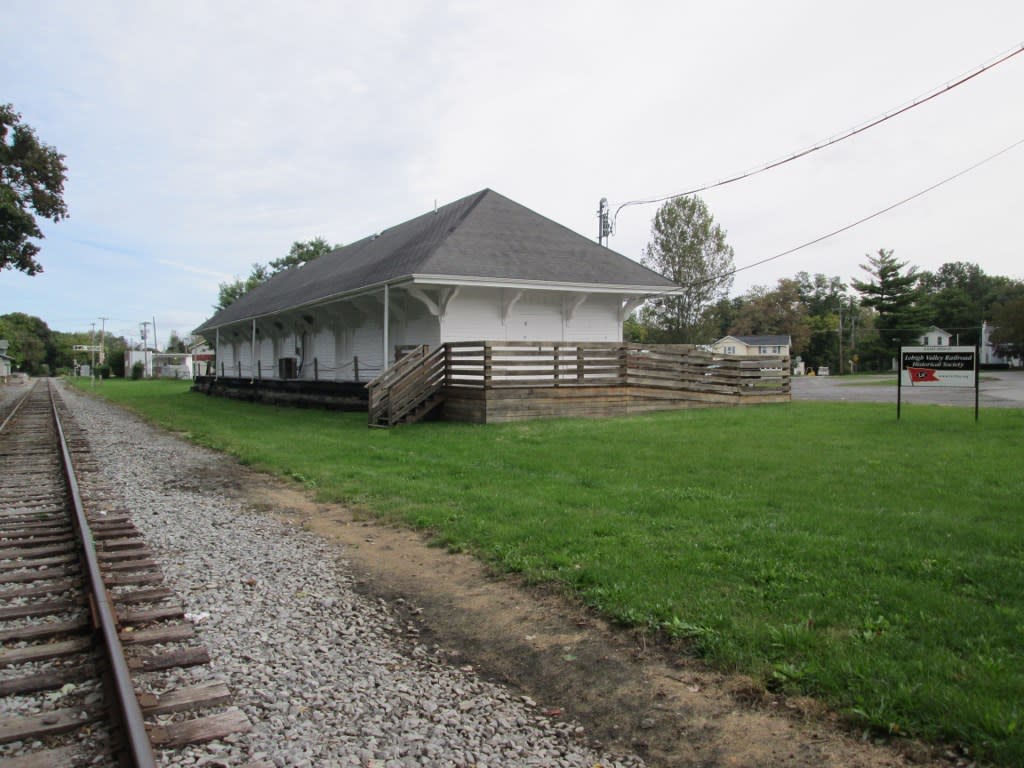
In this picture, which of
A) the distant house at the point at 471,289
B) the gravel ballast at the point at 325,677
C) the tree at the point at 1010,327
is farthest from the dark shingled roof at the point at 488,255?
the tree at the point at 1010,327

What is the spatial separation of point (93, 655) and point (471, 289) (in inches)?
585

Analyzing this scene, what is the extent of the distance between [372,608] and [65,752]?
6.87ft

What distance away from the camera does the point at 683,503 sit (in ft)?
23.1

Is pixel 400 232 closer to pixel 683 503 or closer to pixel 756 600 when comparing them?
pixel 683 503

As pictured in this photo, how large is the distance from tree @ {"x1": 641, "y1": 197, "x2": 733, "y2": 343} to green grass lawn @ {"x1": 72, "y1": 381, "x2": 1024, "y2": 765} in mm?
33630

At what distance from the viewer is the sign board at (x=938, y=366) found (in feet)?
43.1

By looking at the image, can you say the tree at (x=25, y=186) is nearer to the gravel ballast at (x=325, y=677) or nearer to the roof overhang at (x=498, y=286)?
the roof overhang at (x=498, y=286)

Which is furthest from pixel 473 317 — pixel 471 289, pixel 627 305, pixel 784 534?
pixel 784 534

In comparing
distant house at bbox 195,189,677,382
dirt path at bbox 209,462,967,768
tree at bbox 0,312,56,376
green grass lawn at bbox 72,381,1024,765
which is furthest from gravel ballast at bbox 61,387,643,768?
tree at bbox 0,312,56,376

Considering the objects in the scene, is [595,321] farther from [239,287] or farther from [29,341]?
[29,341]

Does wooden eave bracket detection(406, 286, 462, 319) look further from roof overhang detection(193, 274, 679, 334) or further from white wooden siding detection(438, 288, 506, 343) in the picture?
roof overhang detection(193, 274, 679, 334)

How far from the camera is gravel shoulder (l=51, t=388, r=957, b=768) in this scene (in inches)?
118

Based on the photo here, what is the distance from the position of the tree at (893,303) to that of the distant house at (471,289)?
195 feet

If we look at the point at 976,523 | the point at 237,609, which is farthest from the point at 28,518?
the point at 976,523
